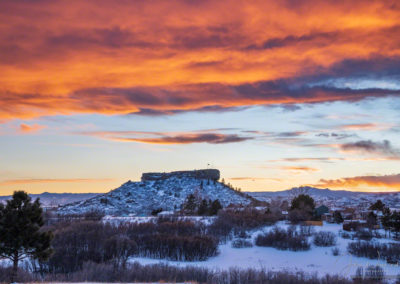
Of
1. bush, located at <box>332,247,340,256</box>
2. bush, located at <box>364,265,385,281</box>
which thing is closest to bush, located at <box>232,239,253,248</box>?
bush, located at <box>332,247,340,256</box>

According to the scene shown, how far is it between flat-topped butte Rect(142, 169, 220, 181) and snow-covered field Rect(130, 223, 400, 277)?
2820 inches

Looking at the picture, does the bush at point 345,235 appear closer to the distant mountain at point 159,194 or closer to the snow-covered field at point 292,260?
the snow-covered field at point 292,260

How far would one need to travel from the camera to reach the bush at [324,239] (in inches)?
1484

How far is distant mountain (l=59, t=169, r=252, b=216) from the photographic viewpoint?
85.8 m

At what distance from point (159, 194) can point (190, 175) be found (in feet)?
50.0

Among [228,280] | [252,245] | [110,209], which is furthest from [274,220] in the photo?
[110,209]

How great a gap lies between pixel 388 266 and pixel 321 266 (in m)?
4.48

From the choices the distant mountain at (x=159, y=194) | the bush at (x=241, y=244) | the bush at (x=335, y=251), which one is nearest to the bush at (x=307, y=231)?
the bush at (x=335, y=251)

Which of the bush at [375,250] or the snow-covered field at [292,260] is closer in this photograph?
the snow-covered field at [292,260]

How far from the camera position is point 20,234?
778 inches

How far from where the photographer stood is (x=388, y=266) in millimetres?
30203

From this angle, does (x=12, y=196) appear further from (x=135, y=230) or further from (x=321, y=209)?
(x=321, y=209)

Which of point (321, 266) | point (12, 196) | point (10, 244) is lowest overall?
point (321, 266)

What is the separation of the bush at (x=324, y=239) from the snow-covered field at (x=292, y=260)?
1.63 ft
